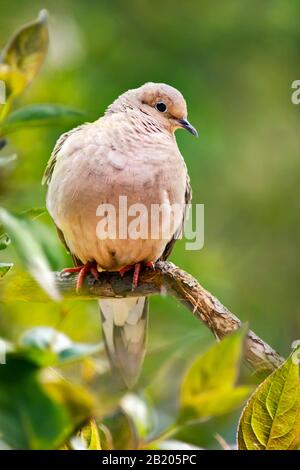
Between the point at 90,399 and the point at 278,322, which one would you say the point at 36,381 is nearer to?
the point at 90,399

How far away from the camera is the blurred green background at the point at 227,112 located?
2799mm

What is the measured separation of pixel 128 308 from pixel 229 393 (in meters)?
1.62

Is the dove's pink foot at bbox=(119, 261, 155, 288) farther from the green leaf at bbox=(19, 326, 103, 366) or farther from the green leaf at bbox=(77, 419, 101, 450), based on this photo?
the green leaf at bbox=(19, 326, 103, 366)

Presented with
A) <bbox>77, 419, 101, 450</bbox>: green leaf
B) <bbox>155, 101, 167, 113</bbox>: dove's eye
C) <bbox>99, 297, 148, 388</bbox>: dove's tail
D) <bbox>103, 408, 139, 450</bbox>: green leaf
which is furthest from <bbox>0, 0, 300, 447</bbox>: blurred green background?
<bbox>77, 419, 101, 450</bbox>: green leaf

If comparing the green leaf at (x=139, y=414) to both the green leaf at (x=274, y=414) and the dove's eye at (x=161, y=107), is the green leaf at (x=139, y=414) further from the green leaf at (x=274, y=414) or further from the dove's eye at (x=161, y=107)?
the dove's eye at (x=161, y=107)

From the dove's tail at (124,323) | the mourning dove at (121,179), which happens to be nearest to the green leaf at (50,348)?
the mourning dove at (121,179)

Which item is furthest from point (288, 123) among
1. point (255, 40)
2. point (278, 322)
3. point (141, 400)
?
point (141, 400)

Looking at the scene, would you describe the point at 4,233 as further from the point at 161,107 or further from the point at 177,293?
the point at 161,107

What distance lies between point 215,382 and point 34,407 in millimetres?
158

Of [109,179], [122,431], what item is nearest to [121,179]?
[109,179]

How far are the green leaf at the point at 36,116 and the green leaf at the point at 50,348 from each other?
0.17 meters

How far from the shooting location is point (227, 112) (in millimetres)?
4164

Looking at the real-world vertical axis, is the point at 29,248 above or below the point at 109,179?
above

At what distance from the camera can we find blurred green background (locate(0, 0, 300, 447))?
9.18 feet
